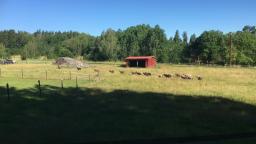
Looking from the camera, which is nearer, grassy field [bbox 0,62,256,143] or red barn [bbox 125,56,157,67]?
grassy field [bbox 0,62,256,143]

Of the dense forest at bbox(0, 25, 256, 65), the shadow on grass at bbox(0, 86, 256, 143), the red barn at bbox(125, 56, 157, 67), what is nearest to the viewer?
the shadow on grass at bbox(0, 86, 256, 143)

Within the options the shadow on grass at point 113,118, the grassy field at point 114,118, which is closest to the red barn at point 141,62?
the grassy field at point 114,118

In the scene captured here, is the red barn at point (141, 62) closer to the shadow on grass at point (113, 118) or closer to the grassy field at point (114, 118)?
the grassy field at point (114, 118)

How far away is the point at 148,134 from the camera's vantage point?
16.0 meters

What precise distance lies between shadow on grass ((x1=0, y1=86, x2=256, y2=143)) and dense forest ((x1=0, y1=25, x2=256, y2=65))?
101 m

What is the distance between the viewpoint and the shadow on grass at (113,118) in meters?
15.8

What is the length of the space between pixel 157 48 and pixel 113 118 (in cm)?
14151

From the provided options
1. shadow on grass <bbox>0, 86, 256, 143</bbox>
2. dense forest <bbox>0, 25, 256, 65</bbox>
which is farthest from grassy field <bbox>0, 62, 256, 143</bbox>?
dense forest <bbox>0, 25, 256, 65</bbox>

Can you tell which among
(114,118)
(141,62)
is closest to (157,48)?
(141,62)

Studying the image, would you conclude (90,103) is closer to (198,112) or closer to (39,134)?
(198,112)

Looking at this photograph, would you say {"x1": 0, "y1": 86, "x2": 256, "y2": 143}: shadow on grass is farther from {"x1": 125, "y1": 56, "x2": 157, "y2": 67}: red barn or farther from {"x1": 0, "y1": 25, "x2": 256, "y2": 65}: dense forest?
{"x1": 0, "y1": 25, "x2": 256, "y2": 65}: dense forest

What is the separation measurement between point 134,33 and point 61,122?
164 m

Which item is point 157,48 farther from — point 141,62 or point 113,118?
point 113,118

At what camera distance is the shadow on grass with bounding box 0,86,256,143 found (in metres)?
15.8
